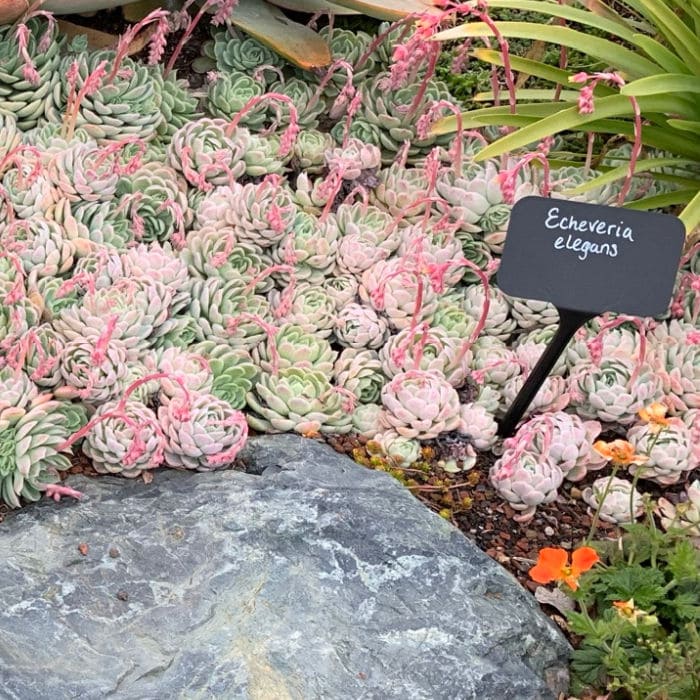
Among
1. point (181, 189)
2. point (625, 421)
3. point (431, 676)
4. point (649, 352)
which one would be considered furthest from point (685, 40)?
point (431, 676)

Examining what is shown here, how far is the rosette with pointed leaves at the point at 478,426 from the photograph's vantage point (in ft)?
7.22

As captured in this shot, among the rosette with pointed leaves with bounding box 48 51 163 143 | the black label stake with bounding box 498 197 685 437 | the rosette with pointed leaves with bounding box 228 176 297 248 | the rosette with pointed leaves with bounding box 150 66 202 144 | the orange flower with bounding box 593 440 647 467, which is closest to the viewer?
the orange flower with bounding box 593 440 647 467

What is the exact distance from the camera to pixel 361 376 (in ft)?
7.33

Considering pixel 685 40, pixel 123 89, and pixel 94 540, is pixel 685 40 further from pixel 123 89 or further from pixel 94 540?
pixel 94 540

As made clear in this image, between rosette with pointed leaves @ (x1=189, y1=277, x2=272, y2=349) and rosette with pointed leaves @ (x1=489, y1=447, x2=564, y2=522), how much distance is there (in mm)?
570

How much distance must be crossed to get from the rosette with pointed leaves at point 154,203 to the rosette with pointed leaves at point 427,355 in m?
0.53

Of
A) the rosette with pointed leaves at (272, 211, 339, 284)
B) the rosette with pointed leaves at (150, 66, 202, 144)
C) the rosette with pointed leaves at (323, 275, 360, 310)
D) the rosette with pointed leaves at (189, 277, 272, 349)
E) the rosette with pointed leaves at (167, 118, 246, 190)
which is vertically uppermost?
the rosette with pointed leaves at (150, 66, 202, 144)

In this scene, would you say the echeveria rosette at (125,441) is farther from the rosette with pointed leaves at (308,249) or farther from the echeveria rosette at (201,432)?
the rosette with pointed leaves at (308,249)

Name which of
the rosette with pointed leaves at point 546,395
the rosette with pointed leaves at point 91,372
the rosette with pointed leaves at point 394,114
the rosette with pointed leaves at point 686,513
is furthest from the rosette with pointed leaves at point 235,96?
the rosette with pointed leaves at point 686,513

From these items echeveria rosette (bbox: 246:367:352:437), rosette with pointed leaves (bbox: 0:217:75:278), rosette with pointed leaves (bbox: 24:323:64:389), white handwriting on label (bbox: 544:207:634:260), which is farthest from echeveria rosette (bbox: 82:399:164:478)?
white handwriting on label (bbox: 544:207:634:260)

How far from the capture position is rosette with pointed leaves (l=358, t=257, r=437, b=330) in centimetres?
234

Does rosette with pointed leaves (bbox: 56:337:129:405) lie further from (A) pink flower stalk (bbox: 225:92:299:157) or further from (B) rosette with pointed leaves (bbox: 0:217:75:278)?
(A) pink flower stalk (bbox: 225:92:299:157)

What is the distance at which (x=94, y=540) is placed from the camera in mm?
1817

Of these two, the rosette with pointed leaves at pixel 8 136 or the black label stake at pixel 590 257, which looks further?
the rosette with pointed leaves at pixel 8 136
